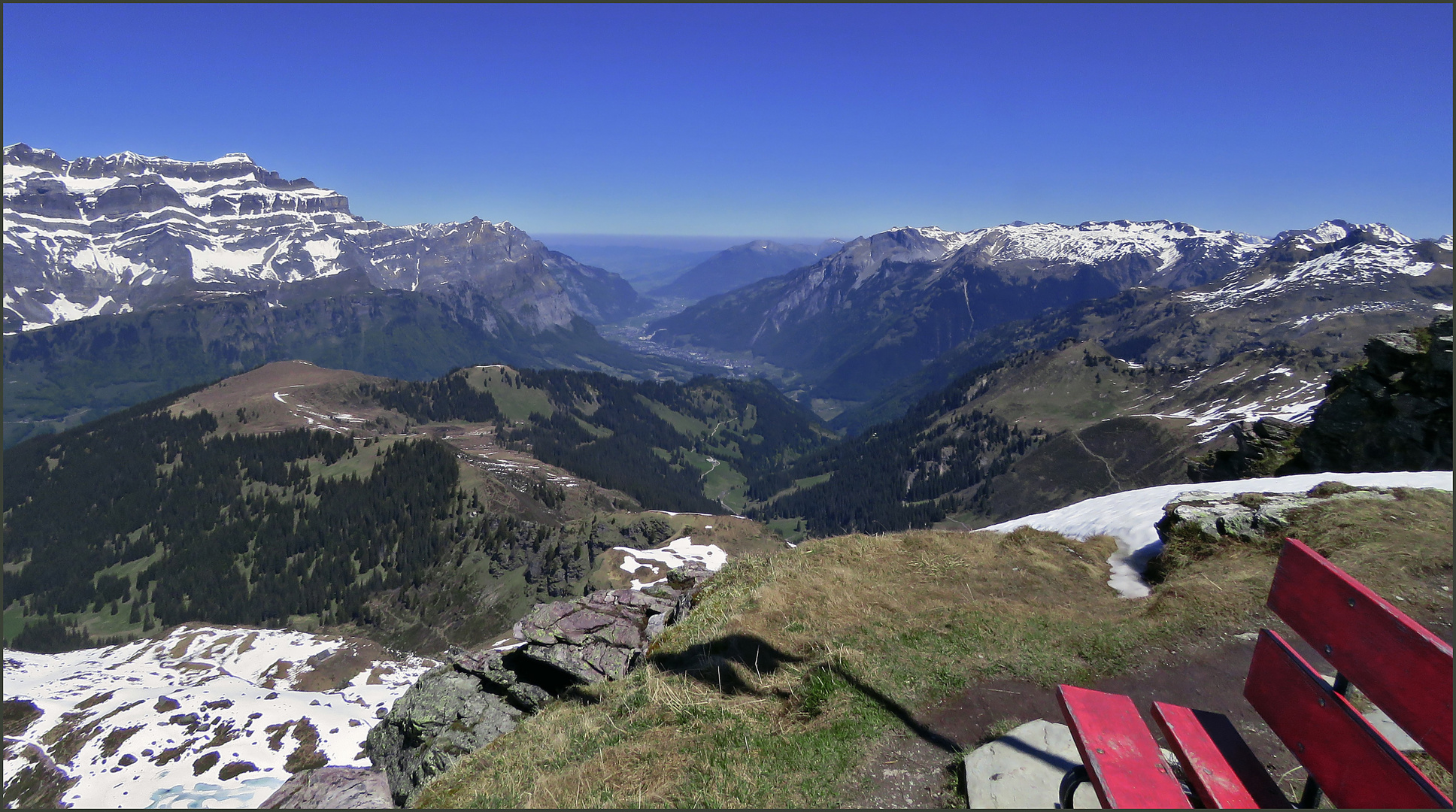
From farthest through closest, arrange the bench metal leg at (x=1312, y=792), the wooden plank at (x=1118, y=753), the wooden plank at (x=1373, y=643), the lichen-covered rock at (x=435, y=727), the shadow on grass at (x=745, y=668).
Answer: the lichen-covered rock at (x=435, y=727)
the shadow on grass at (x=745, y=668)
the bench metal leg at (x=1312, y=792)
the wooden plank at (x=1118, y=753)
the wooden plank at (x=1373, y=643)

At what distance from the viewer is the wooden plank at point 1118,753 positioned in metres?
4.84

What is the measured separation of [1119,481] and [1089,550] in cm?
16756

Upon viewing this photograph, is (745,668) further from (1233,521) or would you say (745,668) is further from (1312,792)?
(1233,521)

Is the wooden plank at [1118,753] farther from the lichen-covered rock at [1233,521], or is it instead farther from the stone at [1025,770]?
the lichen-covered rock at [1233,521]

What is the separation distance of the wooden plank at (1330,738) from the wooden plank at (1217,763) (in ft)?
1.81

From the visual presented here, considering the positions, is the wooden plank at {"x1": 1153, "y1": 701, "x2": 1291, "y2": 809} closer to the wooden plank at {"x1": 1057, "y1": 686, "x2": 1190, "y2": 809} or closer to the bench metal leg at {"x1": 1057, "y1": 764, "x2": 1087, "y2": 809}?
the wooden plank at {"x1": 1057, "y1": 686, "x2": 1190, "y2": 809}

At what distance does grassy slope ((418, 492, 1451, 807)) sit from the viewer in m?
7.35

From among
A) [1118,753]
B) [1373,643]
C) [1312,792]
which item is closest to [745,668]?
[1118,753]

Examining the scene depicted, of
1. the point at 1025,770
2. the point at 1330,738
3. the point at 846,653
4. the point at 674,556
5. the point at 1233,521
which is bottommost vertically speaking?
the point at 674,556

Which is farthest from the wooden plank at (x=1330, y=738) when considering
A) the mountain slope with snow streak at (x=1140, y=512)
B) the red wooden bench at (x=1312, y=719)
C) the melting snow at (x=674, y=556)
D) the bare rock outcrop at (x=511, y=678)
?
the melting snow at (x=674, y=556)

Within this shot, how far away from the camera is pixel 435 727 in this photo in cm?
1414

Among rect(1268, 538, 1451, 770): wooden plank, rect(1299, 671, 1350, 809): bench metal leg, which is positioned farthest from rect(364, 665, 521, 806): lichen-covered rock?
rect(1268, 538, 1451, 770): wooden plank

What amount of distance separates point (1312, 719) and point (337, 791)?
554 inches

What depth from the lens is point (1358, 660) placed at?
15.1 feet
